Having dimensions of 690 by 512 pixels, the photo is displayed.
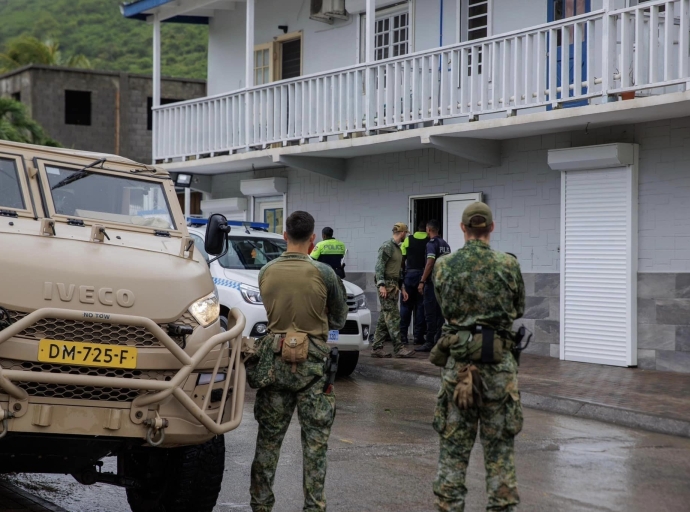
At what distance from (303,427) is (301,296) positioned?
2.42 ft

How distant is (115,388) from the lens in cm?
518

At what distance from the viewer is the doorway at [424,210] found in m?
16.9

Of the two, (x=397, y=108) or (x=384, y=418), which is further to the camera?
(x=397, y=108)

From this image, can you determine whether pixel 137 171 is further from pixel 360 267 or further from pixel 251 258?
pixel 360 267

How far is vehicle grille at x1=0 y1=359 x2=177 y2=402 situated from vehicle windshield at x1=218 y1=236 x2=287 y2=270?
24.4 ft

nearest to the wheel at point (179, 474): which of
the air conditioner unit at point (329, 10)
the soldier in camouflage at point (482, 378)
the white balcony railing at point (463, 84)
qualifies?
the soldier in camouflage at point (482, 378)


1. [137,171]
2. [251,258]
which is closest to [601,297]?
[251,258]

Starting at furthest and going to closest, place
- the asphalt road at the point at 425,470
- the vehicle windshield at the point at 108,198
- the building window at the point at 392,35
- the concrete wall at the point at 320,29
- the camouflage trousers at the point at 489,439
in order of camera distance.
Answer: the building window at the point at 392,35
the concrete wall at the point at 320,29
the asphalt road at the point at 425,470
the vehicle windshield at the point at 108,198
the camouflage trousers at the point at 489,439

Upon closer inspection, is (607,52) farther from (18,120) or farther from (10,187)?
(18,120)

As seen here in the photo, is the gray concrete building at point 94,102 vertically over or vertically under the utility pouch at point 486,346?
over

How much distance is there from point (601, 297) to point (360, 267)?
5382 mm

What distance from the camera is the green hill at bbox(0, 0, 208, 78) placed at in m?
75.8

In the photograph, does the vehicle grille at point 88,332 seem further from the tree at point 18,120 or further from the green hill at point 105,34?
the green hill at point 105,34

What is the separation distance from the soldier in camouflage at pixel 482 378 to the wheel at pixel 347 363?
23.8ft
